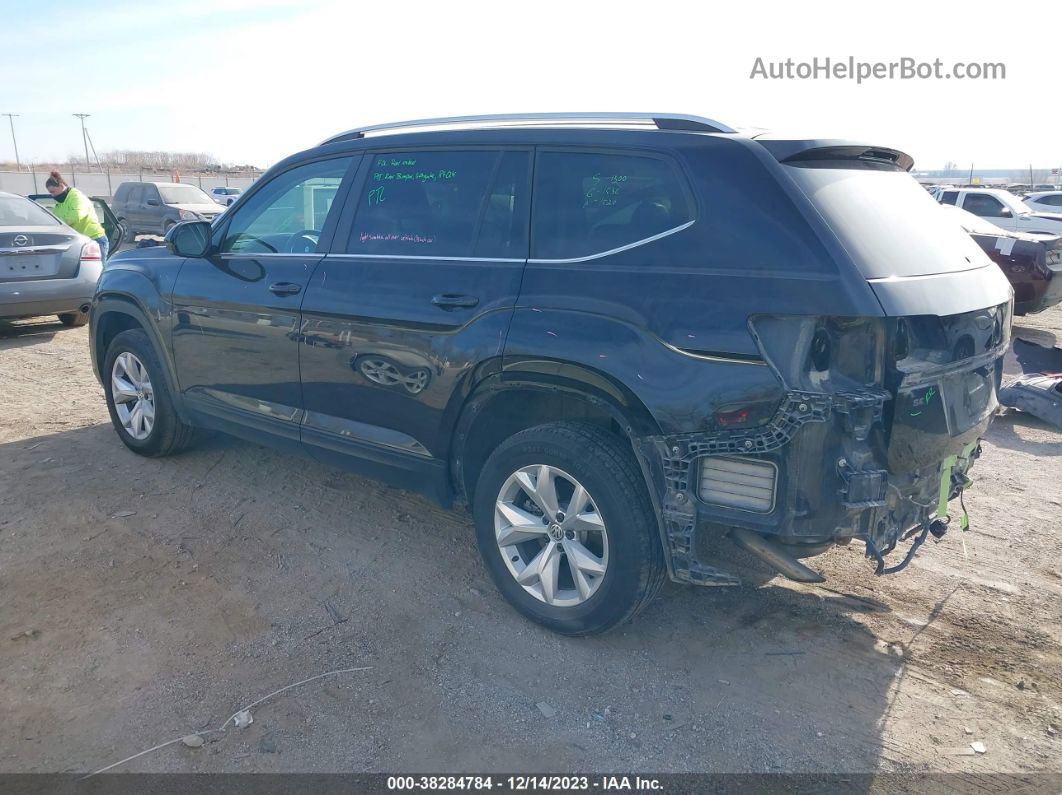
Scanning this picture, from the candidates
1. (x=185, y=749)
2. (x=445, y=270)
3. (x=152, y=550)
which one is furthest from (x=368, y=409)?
(x=185, y=749)

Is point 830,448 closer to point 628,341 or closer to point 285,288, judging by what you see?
point 628,341

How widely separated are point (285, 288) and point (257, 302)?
0.80 feet

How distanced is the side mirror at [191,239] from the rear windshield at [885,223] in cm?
328

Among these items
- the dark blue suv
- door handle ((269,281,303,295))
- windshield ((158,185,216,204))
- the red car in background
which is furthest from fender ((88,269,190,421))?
windshield ((158,185,216,204))

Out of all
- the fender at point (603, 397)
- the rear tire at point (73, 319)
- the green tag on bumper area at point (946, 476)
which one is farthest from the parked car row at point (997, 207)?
the fender at point (603, 397)

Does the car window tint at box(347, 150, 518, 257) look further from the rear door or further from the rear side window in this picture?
the rear side window

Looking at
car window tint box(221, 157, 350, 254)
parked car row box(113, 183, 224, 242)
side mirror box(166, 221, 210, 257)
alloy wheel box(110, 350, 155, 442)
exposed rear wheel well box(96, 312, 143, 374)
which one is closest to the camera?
car window tint box(221, 157, 350, 254)

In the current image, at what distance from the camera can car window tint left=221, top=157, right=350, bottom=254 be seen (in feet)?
14.2

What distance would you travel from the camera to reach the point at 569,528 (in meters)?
3.33

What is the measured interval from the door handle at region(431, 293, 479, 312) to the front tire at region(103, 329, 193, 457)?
7.87 ft

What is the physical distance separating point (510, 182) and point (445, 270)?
0.47 meters

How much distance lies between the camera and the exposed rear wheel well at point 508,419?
3490 millimetres

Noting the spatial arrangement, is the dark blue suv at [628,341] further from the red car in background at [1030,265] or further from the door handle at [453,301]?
the red car in background at [1030,265]

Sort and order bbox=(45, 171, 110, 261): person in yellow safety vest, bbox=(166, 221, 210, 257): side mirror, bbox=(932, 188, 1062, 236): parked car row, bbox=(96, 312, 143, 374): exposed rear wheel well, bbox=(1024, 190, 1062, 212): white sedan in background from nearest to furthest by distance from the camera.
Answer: bbox=(166, 221, 210, 257): side mirror
bbox=(96, 312, 143, 374): exposed rear wheel well
bbox=(45, 171, 110, 261): person in yellow safety vest
bbox=(932, 188, 1062, 236): parked car row
bbox=(1024, 190, 1062, 212): white sedan in background
